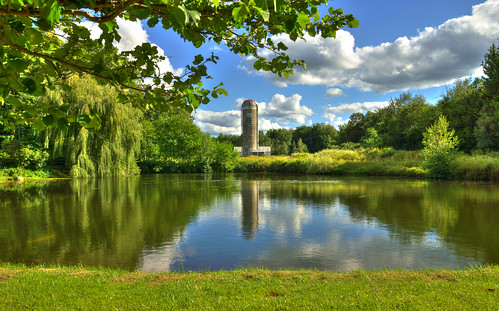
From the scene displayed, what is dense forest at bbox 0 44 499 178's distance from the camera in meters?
25.6

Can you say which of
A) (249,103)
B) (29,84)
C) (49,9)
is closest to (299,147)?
(249,103)

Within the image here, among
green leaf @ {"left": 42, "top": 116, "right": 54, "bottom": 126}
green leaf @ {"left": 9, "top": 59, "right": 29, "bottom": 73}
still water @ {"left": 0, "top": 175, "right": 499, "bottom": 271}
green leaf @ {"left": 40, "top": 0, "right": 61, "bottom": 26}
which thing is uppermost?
green leaf @ {"left": 40, "top": 0, "right": 61, "bottom": 26}

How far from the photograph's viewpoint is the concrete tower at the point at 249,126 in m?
49.6

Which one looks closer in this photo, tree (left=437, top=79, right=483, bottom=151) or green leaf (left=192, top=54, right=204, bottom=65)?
green leaf (left=192, top=54, right=204, bottom=65)

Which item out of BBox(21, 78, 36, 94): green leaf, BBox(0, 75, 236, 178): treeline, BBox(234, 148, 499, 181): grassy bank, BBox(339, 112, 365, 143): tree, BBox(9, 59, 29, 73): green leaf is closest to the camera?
BBox(9, 59, 29, 73): green leaf

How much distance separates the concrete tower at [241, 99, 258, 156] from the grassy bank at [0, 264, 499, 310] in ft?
149

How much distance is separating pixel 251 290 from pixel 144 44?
3105mm

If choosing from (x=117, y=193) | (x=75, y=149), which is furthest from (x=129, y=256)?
(x=75, y=149)

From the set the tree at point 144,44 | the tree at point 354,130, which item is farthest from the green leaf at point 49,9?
the tree at point 354,130

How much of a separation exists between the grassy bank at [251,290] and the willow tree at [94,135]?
22.5 m

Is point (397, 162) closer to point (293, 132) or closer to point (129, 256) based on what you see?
point (129, 256)

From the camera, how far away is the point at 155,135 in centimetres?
4178

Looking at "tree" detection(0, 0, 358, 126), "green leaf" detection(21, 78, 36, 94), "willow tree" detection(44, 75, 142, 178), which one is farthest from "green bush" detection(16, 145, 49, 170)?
"green leaf" detection(21, 78, 36, 94)

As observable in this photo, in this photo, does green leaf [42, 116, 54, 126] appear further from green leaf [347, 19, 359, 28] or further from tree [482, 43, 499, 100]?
tree [482, 43, 499, 100]
